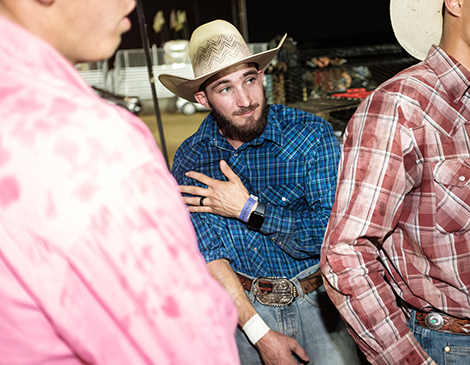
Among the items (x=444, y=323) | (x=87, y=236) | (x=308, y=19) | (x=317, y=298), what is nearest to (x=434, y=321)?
(x=444, y=323)

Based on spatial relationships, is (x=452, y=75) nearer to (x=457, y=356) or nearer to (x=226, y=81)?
(x=457, y=356)

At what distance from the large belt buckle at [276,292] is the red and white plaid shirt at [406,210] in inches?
22.3

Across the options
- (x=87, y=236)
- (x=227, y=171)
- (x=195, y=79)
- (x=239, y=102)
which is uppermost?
(x=87, y=236)

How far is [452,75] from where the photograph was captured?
1047mm

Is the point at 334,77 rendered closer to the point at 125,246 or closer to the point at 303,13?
the point at 303,13

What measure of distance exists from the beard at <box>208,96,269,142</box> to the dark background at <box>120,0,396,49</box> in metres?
2.56

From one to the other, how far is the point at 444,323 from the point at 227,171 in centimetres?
103

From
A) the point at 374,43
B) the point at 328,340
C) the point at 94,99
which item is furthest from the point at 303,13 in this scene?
the point at 94,99

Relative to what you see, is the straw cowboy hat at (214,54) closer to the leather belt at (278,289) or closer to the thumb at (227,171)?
the thumb at (227,171)

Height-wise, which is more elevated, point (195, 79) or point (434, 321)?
point (195, 79)

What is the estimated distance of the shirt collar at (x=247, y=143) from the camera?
5.67ft

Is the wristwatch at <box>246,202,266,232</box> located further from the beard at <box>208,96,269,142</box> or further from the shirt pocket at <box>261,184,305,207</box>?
the beard at <box>208,96,269,142</box>

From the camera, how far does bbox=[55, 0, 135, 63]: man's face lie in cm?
44

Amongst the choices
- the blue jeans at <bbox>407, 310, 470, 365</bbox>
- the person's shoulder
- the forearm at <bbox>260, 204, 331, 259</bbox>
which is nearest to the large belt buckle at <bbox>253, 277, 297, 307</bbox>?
the forearm at <bbox>260, 204, 331, 259</bbox>
